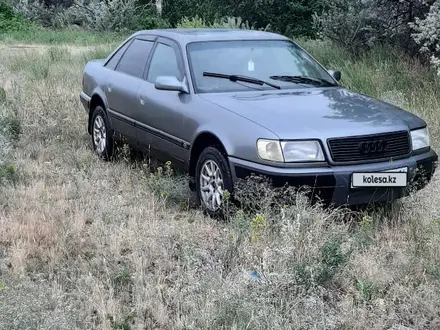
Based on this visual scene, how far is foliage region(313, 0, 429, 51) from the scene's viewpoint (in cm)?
1226

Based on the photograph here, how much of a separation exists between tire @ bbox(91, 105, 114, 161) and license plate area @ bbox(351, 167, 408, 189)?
3468 millimetres

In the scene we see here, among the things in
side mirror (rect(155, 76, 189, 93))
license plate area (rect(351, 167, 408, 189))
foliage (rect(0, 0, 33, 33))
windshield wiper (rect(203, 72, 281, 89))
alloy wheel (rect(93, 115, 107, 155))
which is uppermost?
windshield wiper (rect(203, 72, 281, 89))

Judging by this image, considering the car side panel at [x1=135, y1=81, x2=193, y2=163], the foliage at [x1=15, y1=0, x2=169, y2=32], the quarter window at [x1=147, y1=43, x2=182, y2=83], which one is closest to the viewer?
the car side panel at [x1=135, y1=81, x2=193, y2=163]

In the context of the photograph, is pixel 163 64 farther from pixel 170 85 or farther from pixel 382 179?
pixel 382 179

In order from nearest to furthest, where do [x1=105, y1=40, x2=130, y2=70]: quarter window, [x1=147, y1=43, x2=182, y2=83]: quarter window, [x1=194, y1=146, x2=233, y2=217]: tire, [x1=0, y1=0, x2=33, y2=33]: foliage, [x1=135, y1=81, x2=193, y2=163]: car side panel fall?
[x1=194, y1=146, x2=233, y2=217]: tire < [x1=135, y1=81, x2=193, y2=163]: car side panel < [x1=147, y1=43, x2=182, y2=83]: quarter window < [x1=105, y1=40, x2=130, y2=70]: quarter window < [x1=0, y1=0, x2=33, y2=33]: foliage

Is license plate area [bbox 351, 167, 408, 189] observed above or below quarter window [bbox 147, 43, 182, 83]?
below

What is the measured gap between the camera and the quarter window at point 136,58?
738 centimetres

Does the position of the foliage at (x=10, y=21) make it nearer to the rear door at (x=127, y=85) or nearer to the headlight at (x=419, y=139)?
the rear door at (x=127, y=85)

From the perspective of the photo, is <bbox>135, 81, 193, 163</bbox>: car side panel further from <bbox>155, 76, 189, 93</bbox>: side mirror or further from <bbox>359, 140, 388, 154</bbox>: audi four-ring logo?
<bbox>359, 140, 388, 154</bbox>: audi four-ring logo

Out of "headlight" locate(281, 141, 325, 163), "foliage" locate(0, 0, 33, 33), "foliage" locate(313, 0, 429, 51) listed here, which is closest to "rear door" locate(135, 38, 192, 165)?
"headlight" locate(281, 141, 325, 163)

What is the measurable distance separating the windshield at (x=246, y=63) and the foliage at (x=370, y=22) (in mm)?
4908

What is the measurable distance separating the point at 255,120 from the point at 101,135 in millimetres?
3161

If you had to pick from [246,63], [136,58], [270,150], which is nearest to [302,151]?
[270,150]

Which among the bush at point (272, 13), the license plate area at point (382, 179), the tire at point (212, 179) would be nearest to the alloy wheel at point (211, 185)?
the tire at point (212, 179)
